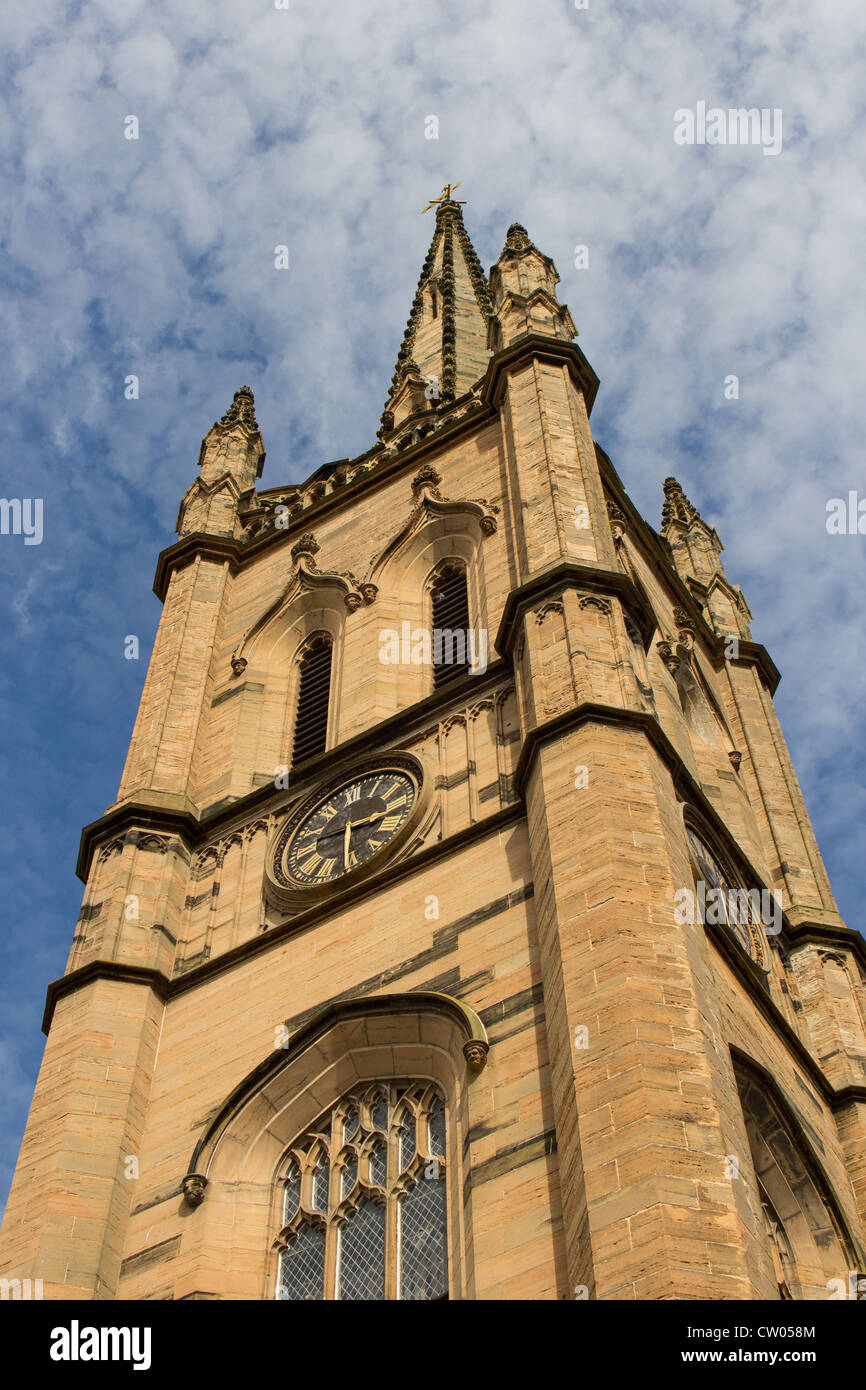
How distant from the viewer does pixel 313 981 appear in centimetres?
1680

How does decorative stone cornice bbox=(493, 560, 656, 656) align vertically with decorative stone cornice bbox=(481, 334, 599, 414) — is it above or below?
below

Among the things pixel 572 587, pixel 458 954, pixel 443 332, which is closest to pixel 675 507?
pixel 443 332

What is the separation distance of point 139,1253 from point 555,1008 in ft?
14.3

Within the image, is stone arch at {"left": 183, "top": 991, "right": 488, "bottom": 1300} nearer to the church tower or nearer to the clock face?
the church tower

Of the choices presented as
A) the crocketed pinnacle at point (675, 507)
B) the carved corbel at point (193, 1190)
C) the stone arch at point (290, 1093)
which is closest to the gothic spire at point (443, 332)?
the crocketed pinnacle at point (675, 507)

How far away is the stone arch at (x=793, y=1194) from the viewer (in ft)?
52.7

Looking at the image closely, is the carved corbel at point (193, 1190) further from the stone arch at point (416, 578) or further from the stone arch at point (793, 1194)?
the stone arch at point (416, 578)

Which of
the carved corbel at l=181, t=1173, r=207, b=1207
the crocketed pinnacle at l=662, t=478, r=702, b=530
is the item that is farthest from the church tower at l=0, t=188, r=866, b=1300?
the crocketed pinnacle at l=662, t=478, r=702, b=530

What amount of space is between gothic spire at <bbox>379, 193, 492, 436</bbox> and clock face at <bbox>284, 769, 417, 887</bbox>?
13246mm

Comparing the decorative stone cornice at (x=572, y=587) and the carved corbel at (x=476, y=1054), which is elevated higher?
the decorative stone cornice at (x=572, y=587)

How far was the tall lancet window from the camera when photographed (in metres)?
13.8

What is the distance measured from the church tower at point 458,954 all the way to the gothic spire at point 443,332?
27.6ft
